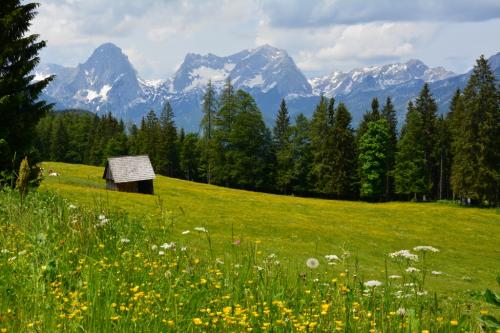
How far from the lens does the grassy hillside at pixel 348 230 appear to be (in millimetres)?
23719

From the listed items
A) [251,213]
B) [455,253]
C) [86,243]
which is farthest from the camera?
[251,213]

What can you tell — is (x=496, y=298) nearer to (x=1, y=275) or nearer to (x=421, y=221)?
(x=1, y=275)

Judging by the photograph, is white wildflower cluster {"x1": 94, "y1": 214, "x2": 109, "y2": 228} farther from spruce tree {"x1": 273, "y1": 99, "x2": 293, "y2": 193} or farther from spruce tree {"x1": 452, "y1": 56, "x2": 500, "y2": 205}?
spruce tree {"x1": 273, "y1": 99, "x2": 293, "y2": 193}

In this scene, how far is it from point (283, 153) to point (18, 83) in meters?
64.7

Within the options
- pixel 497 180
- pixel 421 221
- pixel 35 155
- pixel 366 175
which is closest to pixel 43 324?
pixel 35 155

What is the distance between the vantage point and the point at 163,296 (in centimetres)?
510

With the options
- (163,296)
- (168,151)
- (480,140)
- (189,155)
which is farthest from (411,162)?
(163,296)

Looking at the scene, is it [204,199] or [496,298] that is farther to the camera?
[204,199]

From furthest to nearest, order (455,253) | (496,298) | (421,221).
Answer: (421,221) → (455,253) → (496,298)

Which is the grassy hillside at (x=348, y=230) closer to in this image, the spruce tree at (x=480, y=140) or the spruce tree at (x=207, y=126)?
the spruce tree at (x=480, y=140)

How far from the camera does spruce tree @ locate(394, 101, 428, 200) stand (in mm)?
78856

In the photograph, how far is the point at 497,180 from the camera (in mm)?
64250

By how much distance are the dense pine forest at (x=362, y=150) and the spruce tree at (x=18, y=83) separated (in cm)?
5662

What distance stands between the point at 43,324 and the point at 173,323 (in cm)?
108
